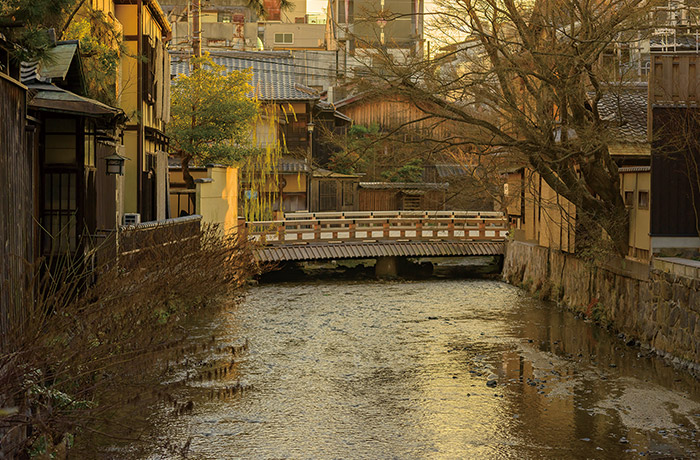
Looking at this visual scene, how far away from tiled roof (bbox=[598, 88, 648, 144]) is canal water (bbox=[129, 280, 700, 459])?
4.84m

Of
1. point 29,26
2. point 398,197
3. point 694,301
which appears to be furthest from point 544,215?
point 29,26

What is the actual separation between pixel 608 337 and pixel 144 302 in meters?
12.3

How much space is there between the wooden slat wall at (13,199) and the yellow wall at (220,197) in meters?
14.2

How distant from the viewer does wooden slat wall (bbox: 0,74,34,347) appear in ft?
27.4

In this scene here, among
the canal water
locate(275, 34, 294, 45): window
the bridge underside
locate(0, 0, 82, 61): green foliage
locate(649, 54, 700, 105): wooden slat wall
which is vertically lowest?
the canal water

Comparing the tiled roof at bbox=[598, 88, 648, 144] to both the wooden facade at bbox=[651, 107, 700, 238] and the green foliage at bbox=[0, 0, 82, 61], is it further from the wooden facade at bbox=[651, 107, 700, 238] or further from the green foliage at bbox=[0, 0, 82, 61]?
the green foliage at bbox=[0, 0, 82, 61]

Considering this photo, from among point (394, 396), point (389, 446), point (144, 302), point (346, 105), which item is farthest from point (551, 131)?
point (346, 105)

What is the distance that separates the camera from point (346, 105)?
47.3m

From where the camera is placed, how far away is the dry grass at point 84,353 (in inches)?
267

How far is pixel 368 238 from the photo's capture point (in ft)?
109

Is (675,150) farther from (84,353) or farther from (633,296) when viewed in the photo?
(84,353)

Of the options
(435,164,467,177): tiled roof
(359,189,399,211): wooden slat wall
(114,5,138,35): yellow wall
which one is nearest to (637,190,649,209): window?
(114,5,138,35): yellow wall

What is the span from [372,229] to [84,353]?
25.5 metres

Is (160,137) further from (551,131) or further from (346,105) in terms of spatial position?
(346,105)
